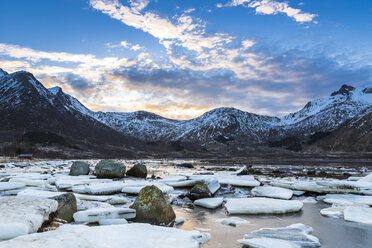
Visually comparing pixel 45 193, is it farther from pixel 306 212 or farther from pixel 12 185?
pixel 306 212

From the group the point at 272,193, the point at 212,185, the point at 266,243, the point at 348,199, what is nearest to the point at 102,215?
the point at 266,243

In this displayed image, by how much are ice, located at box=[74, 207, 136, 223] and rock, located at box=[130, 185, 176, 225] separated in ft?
0.99

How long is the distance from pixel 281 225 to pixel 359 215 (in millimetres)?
3531

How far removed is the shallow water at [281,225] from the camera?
824 centimetres

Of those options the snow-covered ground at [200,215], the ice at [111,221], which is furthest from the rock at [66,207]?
the ice at [111,221]

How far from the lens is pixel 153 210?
10.2 meters

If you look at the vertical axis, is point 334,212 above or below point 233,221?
above

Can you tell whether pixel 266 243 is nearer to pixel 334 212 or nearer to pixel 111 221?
pixel 111 221

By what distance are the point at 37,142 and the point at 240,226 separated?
336ft

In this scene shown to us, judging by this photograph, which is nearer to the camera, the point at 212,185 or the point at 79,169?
the point at 212,185

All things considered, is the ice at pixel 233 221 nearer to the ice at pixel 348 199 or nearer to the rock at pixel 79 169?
the ice at pixel 348 199

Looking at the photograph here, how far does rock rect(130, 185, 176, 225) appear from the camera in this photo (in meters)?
10.1

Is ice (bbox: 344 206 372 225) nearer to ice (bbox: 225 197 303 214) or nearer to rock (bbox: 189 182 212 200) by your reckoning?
ice (bbox: 225 197 303 214)

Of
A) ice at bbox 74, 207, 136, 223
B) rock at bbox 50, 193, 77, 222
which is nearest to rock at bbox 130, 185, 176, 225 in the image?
ice at bbox 74, 207, 136, 223
